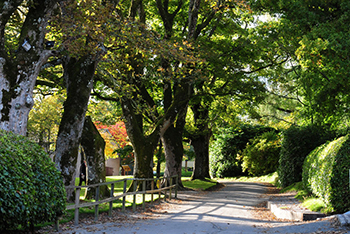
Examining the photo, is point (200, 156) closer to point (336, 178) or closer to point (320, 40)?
point (320, 40)

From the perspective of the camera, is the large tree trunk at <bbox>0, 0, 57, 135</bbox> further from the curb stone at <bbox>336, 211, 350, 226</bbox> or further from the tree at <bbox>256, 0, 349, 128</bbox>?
the tree at <bbox>256, 0, 349, 128</bbox>

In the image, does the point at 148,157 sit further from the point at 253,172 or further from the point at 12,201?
the point at 253,172

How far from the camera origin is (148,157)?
16.6 metres

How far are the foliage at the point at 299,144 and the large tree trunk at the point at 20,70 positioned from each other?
532 inches

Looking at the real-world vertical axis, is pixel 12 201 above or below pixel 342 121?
below

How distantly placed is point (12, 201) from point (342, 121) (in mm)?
18353

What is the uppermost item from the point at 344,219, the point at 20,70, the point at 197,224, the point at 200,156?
the point at 20,70

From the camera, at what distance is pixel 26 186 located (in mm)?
6137

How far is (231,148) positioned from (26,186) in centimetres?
2873

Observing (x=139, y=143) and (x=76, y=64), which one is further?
(x=139, y=143)

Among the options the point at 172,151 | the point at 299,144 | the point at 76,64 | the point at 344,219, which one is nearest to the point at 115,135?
the point at 172,151

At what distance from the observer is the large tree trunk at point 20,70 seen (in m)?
8.65

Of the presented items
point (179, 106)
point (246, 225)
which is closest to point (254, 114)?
point (179, 106)

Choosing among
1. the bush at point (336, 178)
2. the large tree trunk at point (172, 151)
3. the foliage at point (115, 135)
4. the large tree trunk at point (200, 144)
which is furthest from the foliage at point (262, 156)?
the bush at point (336, 178)
